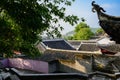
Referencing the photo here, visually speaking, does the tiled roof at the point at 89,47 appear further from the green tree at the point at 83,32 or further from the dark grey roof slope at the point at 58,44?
the green tree at the point at 83,32

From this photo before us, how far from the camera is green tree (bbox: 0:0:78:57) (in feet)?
30.1

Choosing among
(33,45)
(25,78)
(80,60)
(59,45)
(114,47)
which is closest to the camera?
(25,78)

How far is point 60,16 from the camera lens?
37.3 feet

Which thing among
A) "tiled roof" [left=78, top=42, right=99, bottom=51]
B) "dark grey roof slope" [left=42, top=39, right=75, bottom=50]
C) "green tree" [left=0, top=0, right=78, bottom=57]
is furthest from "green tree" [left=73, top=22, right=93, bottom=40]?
"green tree" [left=0, top=0, right=78, bottom=57]

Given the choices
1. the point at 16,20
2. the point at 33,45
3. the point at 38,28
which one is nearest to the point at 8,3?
the point at 16,20

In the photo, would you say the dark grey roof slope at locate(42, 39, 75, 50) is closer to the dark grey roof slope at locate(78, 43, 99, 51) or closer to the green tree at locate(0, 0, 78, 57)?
the dark grey roof slope at locate(78, 43, 99, 51)

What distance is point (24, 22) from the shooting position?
30.9 ft

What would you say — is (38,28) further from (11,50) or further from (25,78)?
(25,78)

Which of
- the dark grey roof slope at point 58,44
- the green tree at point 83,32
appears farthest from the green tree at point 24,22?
the green tree at point 83,32

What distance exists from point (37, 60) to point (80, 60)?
16.9ft

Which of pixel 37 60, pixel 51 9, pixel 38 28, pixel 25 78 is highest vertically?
pixel 51 9

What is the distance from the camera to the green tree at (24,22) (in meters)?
9.17

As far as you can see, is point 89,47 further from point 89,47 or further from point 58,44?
point 58,44

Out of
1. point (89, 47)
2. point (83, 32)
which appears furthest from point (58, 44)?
point (83, 32)
